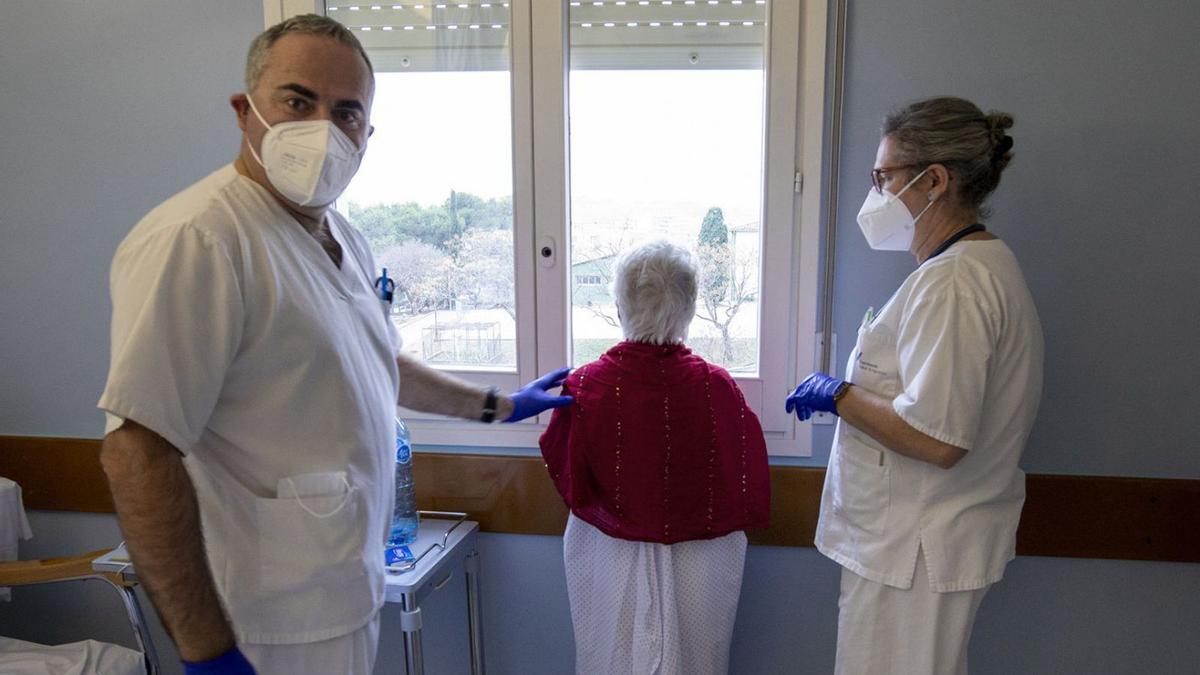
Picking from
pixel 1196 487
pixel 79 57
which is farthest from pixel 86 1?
pixel 1196 487

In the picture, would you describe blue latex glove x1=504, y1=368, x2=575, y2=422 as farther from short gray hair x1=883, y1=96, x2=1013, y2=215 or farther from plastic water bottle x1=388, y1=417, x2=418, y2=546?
short gray hair x1=883, y1=96, x2=1013, y2=215

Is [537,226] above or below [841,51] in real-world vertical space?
Result: below

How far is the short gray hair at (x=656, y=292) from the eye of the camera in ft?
5.14

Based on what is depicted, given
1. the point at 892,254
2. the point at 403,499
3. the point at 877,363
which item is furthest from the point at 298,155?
the point at 892,254

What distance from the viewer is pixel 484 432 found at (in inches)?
76.2

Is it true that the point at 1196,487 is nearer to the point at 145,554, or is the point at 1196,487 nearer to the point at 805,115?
the point at 805,115

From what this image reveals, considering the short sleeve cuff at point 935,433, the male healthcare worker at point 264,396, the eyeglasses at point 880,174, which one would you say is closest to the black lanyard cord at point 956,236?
the eyeglasses at point 880,174

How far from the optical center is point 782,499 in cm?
185

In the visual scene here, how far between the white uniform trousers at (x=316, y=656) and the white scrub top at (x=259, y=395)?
25mm

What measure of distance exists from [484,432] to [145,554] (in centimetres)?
103

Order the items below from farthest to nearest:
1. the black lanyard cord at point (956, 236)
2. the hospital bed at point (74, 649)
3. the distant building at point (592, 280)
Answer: the distant building at point (592, 280) < the hospital bed at point (74, 649) < the black lanyard cord at point (956, 236)

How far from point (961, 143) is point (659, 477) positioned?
0.84m

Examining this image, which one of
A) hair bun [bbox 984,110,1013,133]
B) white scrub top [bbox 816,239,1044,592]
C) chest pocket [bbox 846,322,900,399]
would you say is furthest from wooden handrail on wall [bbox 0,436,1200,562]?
hair bun [bbox 984,110,1013,133]

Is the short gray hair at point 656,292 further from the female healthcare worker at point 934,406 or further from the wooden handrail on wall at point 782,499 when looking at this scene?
the wooden handrail on wall at point 782,499
